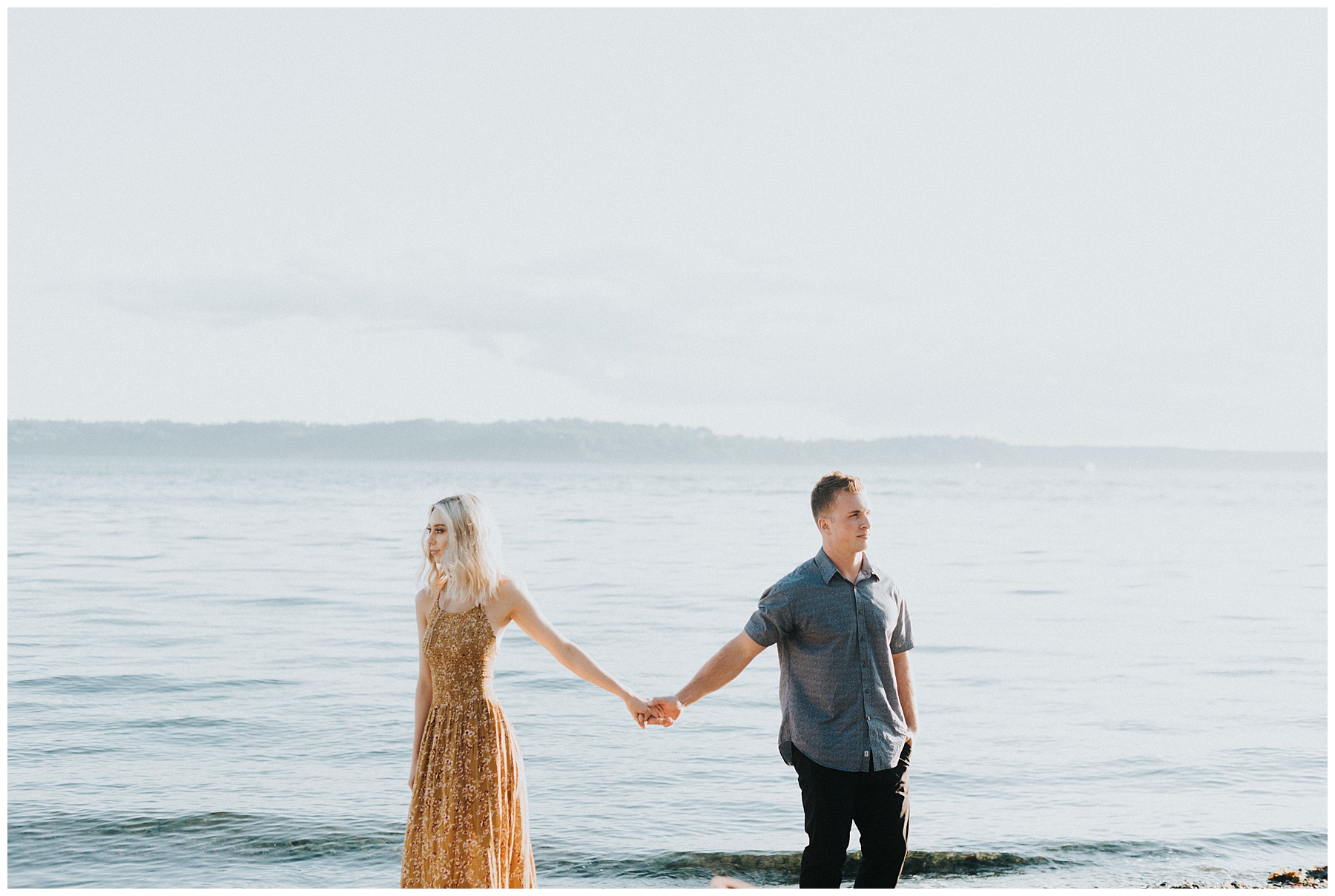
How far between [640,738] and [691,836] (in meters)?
3.30

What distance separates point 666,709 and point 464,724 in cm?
110

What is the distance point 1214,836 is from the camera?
8750 mm

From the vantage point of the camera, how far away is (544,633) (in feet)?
15.6

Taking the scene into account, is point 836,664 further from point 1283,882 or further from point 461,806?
point 1283,882

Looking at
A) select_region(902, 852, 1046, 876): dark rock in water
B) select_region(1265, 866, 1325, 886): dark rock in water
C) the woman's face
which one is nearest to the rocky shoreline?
select_region(1265, 866, 1325, 886): dark rock in water

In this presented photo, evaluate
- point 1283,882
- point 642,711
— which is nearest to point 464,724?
point 642,711

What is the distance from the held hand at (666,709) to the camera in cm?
530

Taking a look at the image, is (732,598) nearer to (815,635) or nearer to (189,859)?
(189,859)

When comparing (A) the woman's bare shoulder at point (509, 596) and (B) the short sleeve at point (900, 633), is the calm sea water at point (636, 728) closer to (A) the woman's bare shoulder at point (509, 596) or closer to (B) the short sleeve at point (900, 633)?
(B) the short sleeve at point (900, 633)

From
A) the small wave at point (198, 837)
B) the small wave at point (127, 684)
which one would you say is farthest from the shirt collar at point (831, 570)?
the small wave at point (127, 684)

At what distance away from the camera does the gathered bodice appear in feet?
15.4

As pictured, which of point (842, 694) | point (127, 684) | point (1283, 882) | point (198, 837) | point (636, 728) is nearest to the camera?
point (842, 694)

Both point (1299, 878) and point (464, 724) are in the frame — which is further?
point (1299, 878)

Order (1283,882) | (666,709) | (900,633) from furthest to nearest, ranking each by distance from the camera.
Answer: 1. (1283,882)
2. (666,709)
3. (900,633)
